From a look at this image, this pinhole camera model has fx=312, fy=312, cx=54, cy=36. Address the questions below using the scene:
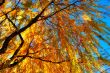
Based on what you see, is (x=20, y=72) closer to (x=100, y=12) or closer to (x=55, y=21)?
(x=55, y=21)

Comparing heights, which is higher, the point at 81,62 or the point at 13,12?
the point at 13,12

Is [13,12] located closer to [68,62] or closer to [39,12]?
[39,12]

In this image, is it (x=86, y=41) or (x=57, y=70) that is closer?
(x=86, y=41)

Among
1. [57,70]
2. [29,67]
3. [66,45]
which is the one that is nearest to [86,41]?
[66,45]

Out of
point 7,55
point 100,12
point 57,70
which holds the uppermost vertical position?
point 100,12

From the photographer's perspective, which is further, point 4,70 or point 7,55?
point 7,55

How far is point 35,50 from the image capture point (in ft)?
22.2

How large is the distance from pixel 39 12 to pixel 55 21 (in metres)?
0.48

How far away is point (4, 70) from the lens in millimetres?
6148

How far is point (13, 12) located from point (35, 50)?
96 centimetres

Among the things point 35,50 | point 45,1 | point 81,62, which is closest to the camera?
point 81,62

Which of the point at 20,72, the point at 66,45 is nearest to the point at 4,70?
the point at 20,72

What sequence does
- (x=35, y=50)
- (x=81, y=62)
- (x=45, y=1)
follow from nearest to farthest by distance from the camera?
(x=81, y=62) < (x=45, y=1) < (x=35, y=50)

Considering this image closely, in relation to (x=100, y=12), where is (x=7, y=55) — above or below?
below
